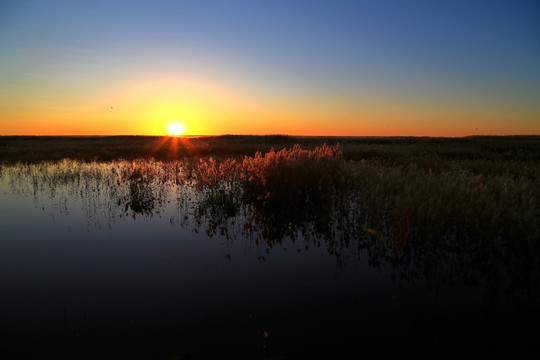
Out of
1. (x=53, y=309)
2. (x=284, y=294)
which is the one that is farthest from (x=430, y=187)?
(x=53, y=309)

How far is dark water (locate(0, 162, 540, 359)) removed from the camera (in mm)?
3199

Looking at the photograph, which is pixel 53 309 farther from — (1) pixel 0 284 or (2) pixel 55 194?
(2) pixel 55 194

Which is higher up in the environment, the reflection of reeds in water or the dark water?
the reflection of reeds in water

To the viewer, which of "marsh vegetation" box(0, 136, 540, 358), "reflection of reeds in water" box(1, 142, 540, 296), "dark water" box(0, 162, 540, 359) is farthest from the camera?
"reflection of reeds in water" box(1, 142, 540, 296)

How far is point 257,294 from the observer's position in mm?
4180

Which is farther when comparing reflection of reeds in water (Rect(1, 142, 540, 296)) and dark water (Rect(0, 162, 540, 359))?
reflection of reeds in water (Rect(1, 142, 540, 296))

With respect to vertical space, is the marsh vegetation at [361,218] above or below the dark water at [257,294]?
above

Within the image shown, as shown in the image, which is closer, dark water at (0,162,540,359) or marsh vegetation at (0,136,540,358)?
dark water at (0,162,540,359)

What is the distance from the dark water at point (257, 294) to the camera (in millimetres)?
3199

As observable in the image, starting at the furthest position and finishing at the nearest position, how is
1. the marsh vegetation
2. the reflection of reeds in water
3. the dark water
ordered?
the reflection of reeds in water
the marsh vegetation
the dark water

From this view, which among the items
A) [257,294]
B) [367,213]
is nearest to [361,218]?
[367,213]

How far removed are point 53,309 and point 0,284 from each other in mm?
1295

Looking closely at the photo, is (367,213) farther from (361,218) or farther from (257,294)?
(257,294)

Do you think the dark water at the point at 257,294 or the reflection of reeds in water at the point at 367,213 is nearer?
the dark water at the point at 257,294
